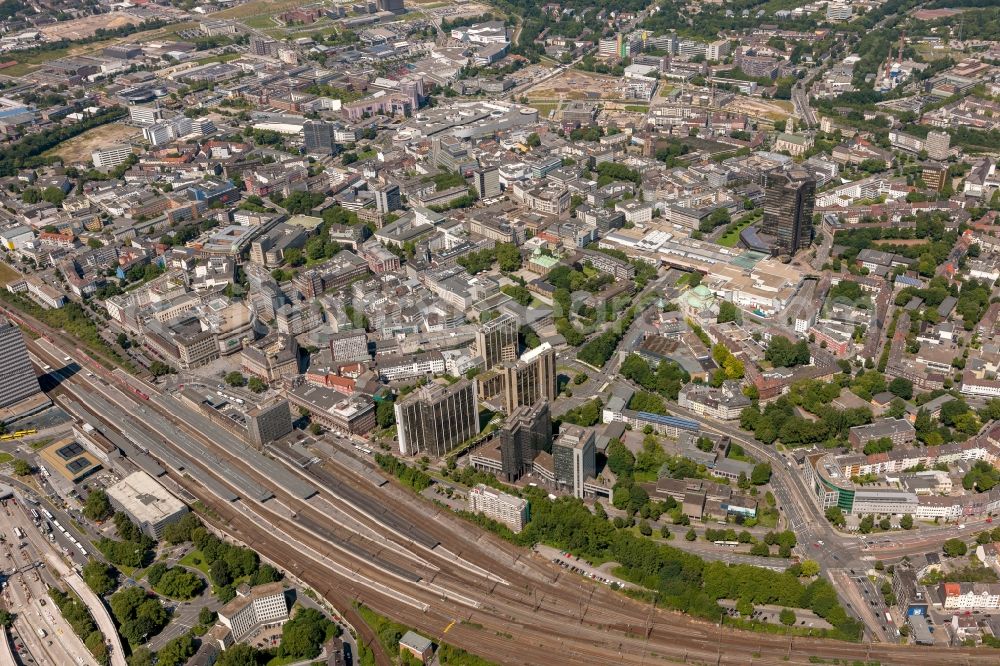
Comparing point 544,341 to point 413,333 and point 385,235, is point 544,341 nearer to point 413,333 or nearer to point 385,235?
point 413,333

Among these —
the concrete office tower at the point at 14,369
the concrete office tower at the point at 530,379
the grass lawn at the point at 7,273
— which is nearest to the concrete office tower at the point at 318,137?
the grass lawn at the point at 7,273

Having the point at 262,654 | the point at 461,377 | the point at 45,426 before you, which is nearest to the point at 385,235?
the point at 461,377

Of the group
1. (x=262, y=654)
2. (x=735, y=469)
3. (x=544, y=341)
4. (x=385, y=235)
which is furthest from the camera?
(x=385, y=235)

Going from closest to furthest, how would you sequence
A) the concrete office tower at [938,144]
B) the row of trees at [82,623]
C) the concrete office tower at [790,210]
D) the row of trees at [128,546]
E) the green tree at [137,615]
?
the row of trees at [82,623] < the green tree at [137,615] < the row of trees at [128,546] < the concrete office tower at [790,210] < the concrete office tower at [938,144]

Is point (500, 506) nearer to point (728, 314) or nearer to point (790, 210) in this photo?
point (728, 314)

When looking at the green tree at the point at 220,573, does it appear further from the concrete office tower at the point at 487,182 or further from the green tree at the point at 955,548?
the concrete office tower at the point at 487,182

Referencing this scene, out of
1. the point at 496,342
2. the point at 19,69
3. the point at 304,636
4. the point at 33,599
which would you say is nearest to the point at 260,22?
the point at 19,69
